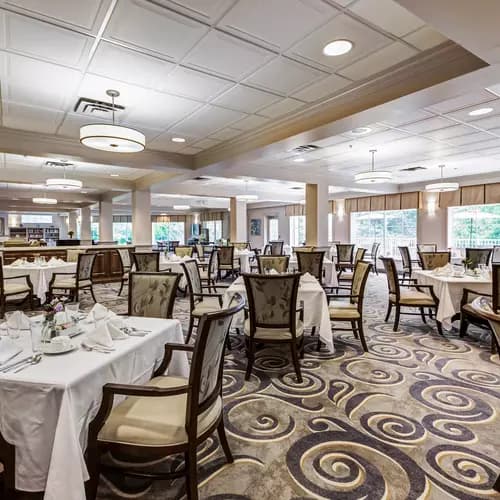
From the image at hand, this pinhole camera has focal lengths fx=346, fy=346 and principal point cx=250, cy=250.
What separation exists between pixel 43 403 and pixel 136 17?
97.8 inches

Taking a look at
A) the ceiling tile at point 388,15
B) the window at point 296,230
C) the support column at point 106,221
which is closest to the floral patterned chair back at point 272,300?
the ceiling tile at point 388,15

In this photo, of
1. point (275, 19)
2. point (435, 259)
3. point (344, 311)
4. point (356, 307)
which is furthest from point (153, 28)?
point (435, 259)

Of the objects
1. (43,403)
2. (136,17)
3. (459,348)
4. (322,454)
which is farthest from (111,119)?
(459,348)

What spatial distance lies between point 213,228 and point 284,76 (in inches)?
659

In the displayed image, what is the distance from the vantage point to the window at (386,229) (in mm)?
10977

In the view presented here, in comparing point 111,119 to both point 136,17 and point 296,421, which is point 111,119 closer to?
point 136,17

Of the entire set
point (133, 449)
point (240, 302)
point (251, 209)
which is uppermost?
point (251, 209)

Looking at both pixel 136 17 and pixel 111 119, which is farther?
pixel 111 119

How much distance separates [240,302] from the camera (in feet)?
6.36

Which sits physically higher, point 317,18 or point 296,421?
point 317,18

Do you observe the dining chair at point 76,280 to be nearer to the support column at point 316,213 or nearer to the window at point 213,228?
the support column at point 316,213

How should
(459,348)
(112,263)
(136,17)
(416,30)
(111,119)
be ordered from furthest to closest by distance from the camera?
(112,263) < (111,119) < (459,348) < (416,30) < (136,17)

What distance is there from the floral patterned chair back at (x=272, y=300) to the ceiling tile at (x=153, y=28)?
1968mm

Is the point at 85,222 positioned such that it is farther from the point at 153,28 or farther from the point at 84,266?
the point at 153,28
